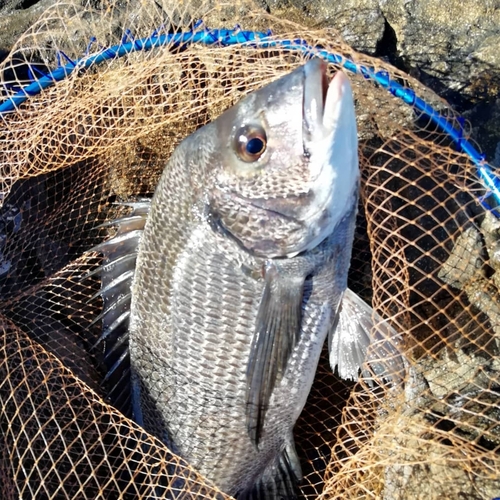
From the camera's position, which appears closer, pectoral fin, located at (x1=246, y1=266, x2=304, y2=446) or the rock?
pectoral fin, located at (x1=246, y1=266, x2=304, y2=446)

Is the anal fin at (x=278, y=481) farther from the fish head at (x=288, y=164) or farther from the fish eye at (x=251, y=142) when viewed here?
the fish eye at (x=251, y=142)

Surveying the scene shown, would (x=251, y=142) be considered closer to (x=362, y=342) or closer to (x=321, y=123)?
(x=321, y=123)

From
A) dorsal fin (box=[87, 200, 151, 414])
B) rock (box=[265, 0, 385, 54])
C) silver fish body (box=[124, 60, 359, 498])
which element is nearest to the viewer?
silver fish body (box=[124, 60, 359, 498])

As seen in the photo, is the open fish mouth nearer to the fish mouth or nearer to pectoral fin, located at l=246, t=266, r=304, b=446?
the fish mouth

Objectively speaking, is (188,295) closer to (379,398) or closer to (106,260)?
(106,260)

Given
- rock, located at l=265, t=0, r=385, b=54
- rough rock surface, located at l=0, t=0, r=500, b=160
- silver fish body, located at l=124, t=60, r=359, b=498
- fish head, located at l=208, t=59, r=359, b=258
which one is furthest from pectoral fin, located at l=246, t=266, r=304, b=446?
rock, located at l=265, t=0, r=385, b=54

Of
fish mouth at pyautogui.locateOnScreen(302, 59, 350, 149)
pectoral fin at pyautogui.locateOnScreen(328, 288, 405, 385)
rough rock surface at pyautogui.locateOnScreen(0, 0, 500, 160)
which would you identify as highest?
fish mouth at pyautogui.locateOnScreen(302, 59, 350, 149)

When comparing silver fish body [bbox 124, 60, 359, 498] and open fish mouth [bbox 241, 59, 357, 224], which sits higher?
open fish mouth [bbox 241, 59, 357, 224]

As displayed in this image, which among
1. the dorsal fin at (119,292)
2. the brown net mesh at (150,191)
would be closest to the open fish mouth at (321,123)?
the brown net mesh at (150,191)
